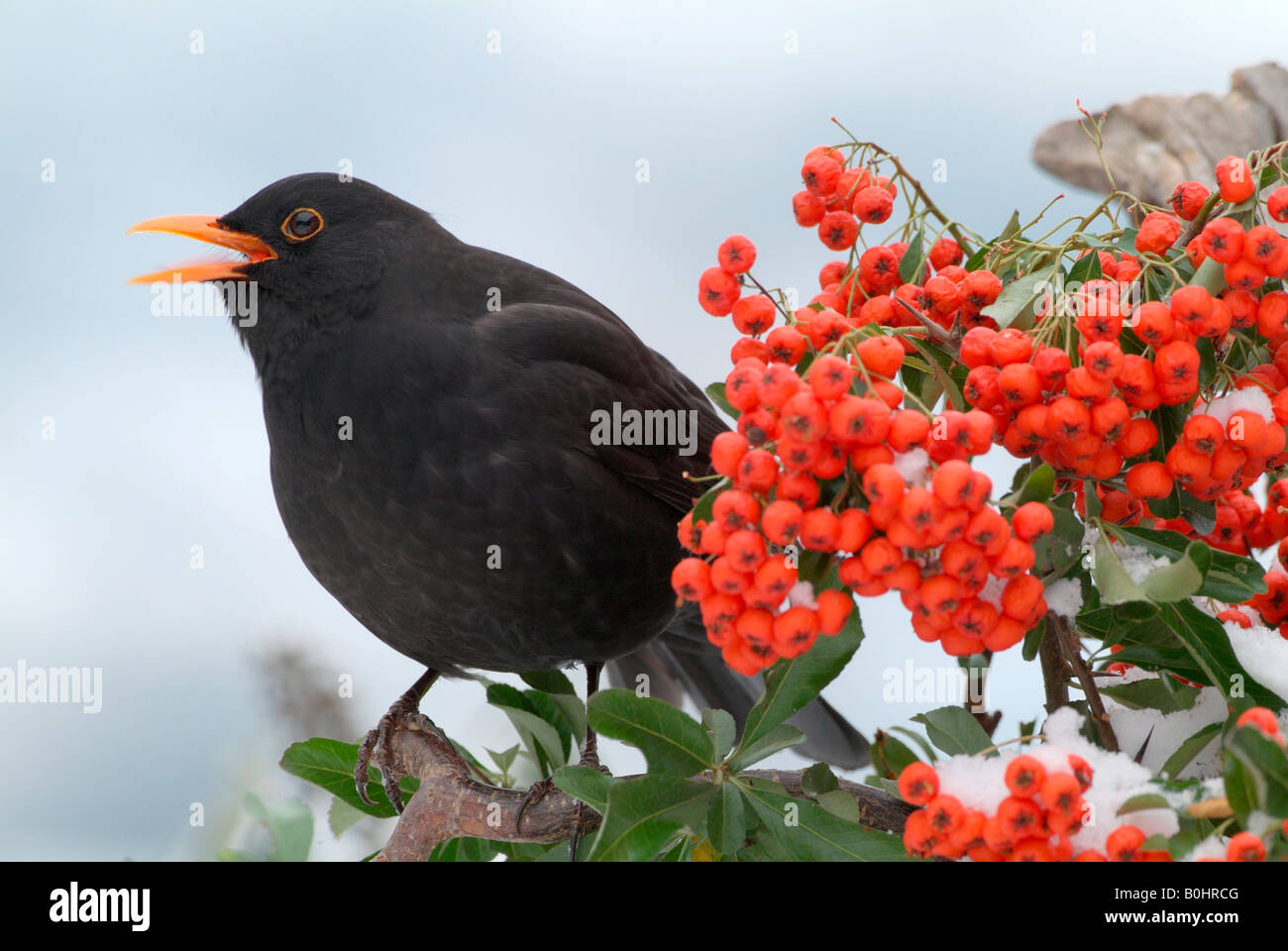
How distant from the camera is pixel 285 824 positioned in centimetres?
168

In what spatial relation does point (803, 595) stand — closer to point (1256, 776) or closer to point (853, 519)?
point (853, 519)

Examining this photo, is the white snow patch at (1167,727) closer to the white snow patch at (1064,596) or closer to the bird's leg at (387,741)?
the white snow patch at (1064,596)

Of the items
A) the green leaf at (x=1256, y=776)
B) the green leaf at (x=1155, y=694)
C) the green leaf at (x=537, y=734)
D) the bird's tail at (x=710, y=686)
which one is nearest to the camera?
the green leaf at (x=1256, y=776)

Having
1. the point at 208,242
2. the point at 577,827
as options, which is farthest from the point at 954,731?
the point at 208,242

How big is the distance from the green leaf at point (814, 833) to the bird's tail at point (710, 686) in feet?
2.87

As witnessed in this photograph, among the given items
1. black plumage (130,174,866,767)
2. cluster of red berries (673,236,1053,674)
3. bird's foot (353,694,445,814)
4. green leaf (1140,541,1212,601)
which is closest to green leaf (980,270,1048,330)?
cluster of red berries (673,236,1053,674)

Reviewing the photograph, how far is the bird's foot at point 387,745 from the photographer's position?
1.67 metres

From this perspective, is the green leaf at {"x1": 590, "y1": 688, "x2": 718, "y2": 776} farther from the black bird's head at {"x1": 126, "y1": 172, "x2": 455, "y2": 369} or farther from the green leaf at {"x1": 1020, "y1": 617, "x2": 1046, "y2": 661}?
the black bird's head at {"x1": 126, "y1": 172, "x2": 455, "y2": 369}

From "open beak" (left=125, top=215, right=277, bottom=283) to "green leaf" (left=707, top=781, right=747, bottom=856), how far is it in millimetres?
998

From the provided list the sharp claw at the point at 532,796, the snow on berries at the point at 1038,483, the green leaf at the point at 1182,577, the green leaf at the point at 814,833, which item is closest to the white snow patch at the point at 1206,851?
the snow on berries at the point at 1038,483

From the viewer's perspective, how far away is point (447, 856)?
147 cm

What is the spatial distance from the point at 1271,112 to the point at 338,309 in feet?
6.99
